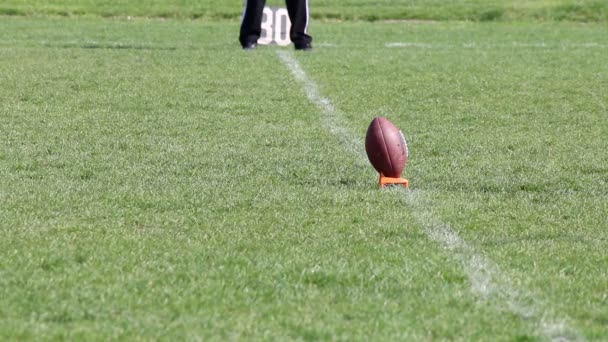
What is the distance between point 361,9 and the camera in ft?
75.7

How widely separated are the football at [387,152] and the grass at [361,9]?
15.2m

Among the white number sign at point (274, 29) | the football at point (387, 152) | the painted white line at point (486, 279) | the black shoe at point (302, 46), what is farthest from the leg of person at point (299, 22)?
the painted white line at point (486, 279)

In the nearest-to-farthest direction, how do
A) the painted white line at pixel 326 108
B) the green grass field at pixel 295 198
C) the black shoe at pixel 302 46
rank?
1. the green grass field at pixel 295 198
2. the painted white line at pixel 326 108
3. the black shoe at pixel 302 46

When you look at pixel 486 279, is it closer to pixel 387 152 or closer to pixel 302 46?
pixel 387 152

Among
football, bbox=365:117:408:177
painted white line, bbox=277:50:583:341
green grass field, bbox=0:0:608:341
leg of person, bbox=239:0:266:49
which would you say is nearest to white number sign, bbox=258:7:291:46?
leg of person, bbox=239:0:266:49

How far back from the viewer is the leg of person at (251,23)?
14609 mm

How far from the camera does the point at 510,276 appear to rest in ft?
16.8

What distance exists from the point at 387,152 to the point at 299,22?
778 cm

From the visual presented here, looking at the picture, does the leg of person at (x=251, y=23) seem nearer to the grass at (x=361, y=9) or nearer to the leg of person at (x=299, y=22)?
the leg of person at (x=299, y=22)

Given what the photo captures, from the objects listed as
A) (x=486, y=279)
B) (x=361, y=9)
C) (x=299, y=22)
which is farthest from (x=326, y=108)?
(x=361, y=9)

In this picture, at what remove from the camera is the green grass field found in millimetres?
4570

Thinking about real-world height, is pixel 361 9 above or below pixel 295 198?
below

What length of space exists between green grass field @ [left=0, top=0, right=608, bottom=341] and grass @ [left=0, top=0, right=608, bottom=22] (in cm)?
789

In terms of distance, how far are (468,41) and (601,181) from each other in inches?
389
